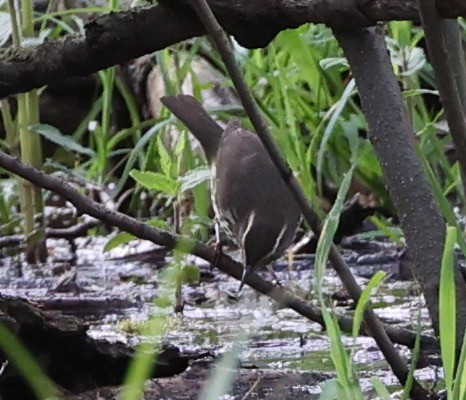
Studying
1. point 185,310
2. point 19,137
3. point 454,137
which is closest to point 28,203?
point 19,137

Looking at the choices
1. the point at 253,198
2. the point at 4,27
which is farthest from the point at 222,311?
the point at 4,27

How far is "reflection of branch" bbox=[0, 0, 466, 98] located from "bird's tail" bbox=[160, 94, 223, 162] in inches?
60.0

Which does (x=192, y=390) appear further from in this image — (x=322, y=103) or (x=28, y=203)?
(x=322, y=103)

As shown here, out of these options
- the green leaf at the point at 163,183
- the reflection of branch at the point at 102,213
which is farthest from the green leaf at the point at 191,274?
the reflection of branch at the point at 102,213

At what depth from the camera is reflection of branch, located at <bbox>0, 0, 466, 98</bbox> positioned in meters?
2.27

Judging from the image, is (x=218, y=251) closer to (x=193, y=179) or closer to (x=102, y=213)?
(x=193, y=179)

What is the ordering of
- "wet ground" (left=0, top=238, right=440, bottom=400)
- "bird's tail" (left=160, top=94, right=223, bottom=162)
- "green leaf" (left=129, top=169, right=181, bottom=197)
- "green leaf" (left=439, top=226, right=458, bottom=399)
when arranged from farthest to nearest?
1. "bird's tail" (left=160, top=94, right=223, bottom=162)
2. "green leaf" (left=129, top=169, right=181, bottom=197)
3. "wet ground" (left=0, top=238, right=440, bottom=400)
4. "green leaf" (left=439, top=226, right=458, bottom=399)

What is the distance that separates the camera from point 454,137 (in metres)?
1.91

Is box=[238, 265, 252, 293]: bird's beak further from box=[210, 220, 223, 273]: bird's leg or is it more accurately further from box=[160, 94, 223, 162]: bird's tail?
box=[160, 94, 223, 162]: bird's tail

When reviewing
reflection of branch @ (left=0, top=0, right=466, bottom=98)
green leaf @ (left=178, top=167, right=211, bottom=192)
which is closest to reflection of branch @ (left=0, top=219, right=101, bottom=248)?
green leaf @ (left=178, top=167, right=211, bottom=192)

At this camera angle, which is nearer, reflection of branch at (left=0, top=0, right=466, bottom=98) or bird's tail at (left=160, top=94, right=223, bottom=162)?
reflection of branch at (left=0, top=0, right=466, bottom=98)

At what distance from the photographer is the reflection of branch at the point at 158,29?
7.43ft

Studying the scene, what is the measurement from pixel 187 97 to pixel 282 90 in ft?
2.24

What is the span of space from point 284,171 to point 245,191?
1.87m
